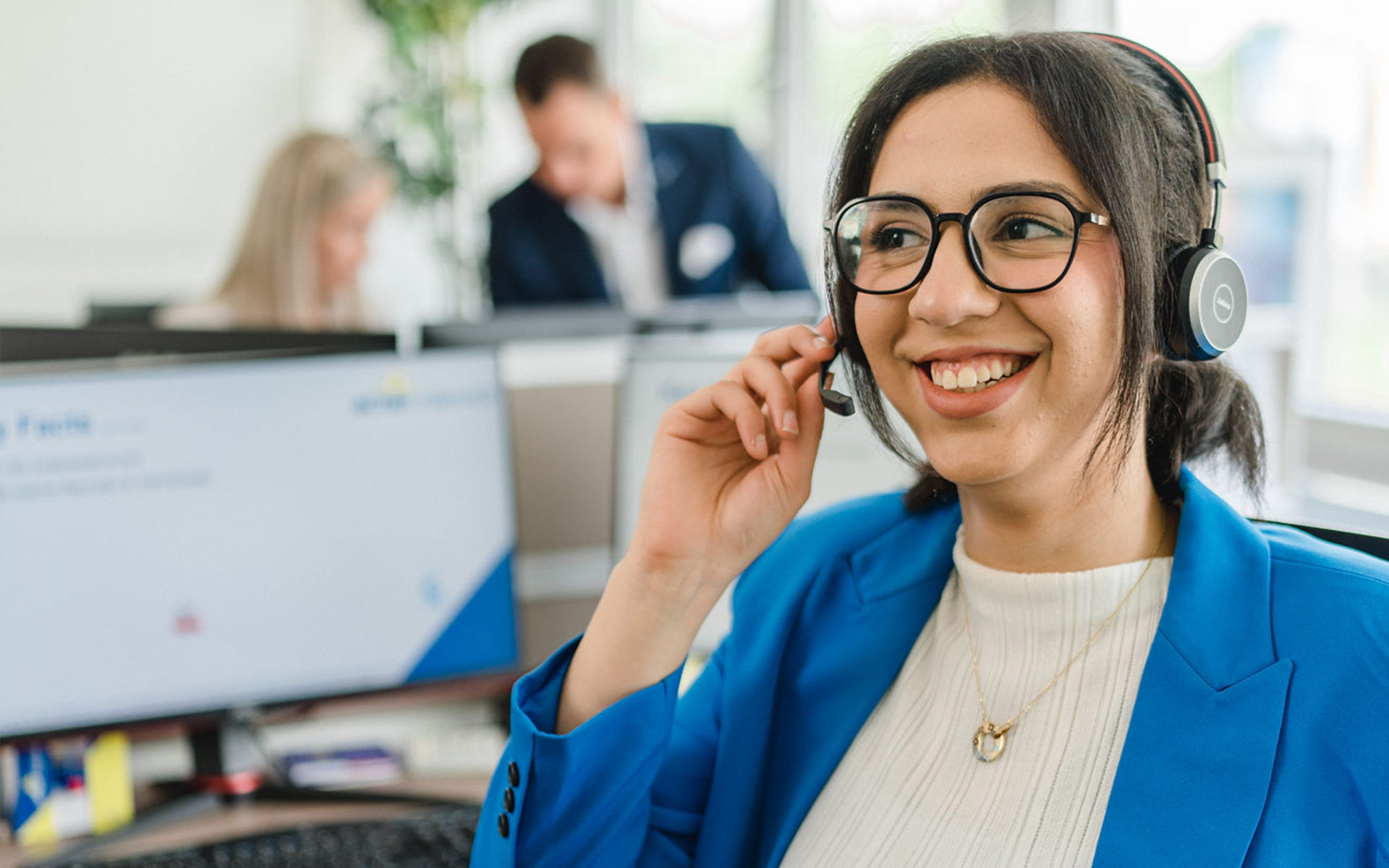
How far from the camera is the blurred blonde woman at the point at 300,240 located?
2902 mm

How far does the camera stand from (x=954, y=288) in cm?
88

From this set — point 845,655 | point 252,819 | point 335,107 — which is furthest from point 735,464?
point 335,107

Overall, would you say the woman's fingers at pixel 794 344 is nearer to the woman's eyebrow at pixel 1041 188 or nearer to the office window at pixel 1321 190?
the woman's eyebrow at pixel 1041 188

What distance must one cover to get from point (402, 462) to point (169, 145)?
388 cm

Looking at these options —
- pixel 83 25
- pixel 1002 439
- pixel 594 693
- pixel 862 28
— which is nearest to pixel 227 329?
pixel 594 693

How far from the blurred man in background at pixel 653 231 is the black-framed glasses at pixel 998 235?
247cm

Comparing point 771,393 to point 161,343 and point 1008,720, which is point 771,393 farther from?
point 161,343

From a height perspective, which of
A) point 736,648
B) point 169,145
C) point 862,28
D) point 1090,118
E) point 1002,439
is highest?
point 862,28

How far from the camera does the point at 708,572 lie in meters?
1.06

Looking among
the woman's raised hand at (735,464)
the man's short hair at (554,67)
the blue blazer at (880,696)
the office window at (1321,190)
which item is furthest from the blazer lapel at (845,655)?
the man's short hair at (554,67)

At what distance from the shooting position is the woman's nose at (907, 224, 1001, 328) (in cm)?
88

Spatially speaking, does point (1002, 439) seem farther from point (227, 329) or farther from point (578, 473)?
point (227, 329)

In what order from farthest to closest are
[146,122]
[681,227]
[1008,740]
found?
[146,122] < [681,227] < [1008,740]

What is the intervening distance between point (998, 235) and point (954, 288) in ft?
0.17
